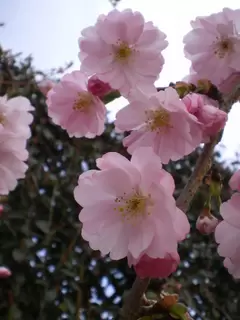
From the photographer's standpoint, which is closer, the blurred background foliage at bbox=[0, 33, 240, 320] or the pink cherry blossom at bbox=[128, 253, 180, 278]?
the pink cherry blossom at bbox=[128, 253, 180, 278]

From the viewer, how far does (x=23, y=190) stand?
2.10m

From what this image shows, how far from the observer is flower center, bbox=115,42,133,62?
2.90ft

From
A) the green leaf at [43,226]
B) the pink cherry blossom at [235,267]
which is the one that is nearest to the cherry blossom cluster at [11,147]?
the pink cherry blossom at [235,267]

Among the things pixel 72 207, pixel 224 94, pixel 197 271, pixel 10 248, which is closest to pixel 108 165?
pixel 224 94

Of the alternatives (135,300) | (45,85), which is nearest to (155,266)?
(135,300)

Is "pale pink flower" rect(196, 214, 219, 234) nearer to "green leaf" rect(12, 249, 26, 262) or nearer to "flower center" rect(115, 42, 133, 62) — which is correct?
"flower center" rect(115, 42, 133, 62)

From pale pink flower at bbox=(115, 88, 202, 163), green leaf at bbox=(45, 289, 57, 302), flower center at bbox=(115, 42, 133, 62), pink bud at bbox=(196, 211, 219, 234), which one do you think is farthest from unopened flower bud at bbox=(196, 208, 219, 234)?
green leaf at bbox=(45, 289, 57, 302)

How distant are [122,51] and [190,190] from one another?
0.31 metres

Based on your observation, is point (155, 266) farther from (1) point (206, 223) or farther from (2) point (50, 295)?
(2) point (50, 295)

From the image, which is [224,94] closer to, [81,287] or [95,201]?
[95,201]

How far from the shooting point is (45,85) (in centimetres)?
246

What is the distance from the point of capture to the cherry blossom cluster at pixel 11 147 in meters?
1.02

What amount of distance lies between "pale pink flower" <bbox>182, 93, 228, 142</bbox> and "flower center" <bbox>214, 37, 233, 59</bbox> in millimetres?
140

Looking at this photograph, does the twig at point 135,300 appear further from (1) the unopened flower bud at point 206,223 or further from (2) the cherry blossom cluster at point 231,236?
(1) the unopened flower bud at point 206,223
